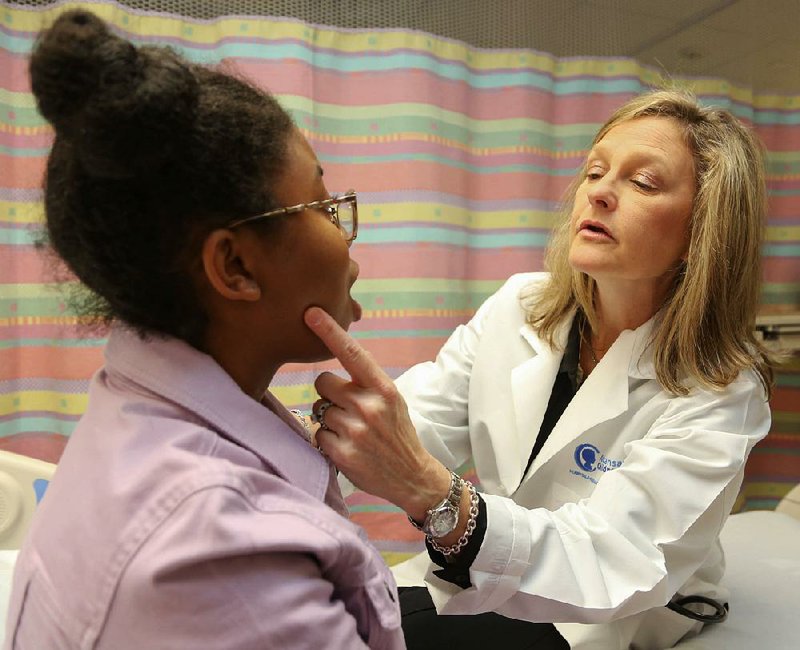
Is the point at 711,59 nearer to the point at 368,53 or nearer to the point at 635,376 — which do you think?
the point at 368,53

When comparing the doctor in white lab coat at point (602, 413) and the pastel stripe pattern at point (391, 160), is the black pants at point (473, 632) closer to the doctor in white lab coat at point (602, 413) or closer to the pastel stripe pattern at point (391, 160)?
the doctor in white lab coat at point (602, 413)

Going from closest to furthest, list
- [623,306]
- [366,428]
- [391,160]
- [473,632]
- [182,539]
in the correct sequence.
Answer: [182,539]
[366,428]
[473,632]
[623,306]
[391,160]

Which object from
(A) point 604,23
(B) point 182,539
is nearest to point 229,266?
(B) point 182,539

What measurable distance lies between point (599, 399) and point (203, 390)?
0.76 m

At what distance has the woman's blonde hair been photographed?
109 cm

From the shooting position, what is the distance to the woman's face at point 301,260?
61 centimetres

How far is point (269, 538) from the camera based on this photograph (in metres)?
0.49

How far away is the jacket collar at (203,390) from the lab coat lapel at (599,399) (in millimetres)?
626

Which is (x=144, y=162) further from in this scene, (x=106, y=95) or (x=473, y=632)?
(x=473, y=632)

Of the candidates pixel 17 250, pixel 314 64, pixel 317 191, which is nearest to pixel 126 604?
pixel 317 191

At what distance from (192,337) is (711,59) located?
1.92 metres

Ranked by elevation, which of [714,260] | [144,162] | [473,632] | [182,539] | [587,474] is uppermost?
[144,162]

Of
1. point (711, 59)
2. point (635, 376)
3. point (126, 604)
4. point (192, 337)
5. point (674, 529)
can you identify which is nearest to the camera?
point (126, 604)

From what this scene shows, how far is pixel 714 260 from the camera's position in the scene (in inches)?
43.2
